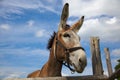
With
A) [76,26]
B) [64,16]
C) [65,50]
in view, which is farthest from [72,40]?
[64,16]

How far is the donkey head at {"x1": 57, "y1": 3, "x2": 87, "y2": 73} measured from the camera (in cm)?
475

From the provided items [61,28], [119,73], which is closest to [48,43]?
[61,28]

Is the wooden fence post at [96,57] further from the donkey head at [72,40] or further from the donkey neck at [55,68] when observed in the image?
the donkey neck at [55,68]

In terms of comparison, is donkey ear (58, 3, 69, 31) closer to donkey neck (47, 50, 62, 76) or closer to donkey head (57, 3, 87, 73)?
donkey head (57, 3, 87, 73)

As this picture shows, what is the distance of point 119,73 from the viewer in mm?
3922

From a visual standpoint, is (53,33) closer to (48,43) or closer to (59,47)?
(48,43)

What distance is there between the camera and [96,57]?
5730mm

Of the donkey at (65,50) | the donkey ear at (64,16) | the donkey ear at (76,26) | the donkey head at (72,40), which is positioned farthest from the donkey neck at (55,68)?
the donkey ear at (76,26)

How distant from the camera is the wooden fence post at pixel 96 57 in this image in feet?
18.4

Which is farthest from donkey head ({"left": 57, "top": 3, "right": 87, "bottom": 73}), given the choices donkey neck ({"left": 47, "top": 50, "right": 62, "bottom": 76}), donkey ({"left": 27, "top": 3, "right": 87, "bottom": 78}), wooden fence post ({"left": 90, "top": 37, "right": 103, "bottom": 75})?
wooden fence post ({"left": 90, "top": 37, "right": 103, "bottom": 75})

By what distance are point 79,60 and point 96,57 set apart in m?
1.10

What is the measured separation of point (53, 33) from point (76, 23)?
0.96 meters

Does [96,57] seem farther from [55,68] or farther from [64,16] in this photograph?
[64,16]

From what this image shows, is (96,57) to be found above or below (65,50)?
below
